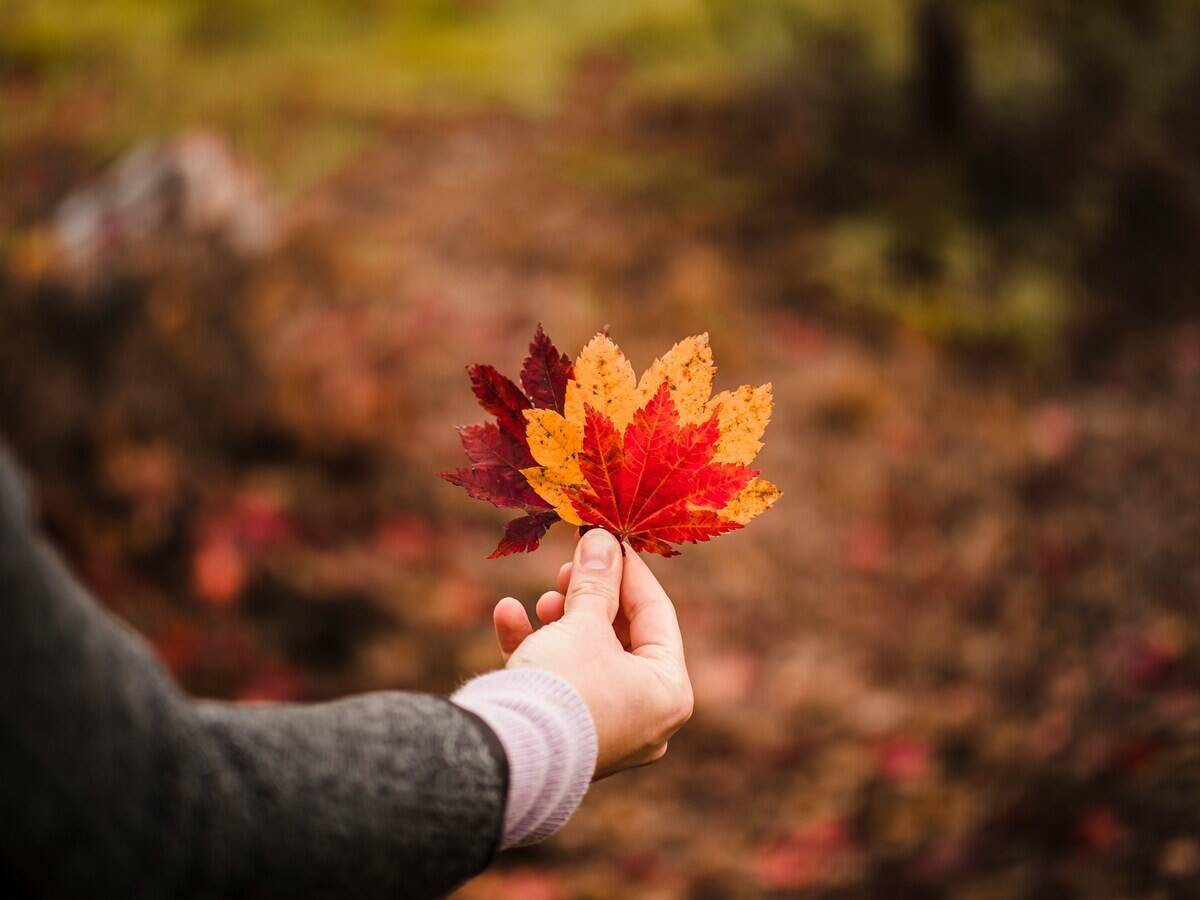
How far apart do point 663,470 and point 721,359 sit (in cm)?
322

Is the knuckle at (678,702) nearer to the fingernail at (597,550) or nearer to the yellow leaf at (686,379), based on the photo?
the fingernail at (597,550)

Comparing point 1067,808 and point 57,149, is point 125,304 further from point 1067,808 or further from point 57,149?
point 1067,808

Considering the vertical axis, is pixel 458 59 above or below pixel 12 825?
above

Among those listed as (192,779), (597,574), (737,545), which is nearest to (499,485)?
(597,574)

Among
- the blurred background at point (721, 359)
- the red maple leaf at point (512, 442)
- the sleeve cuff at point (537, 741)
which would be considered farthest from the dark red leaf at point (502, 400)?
the blurred background at point (721, 359)

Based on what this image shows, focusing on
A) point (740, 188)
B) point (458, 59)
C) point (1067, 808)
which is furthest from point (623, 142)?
point (1067, 808)

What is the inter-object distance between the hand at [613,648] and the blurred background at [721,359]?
1.52 metres

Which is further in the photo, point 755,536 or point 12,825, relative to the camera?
point 755,536

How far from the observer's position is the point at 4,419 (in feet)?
11.0

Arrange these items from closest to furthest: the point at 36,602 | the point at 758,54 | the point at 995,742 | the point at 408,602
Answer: the point at 36,602 → the point at 995,742 → the point at 408,602 → the point at 758,54

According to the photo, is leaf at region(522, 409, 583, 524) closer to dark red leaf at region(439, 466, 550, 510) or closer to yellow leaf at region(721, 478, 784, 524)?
dark red leaf at region(439, 466, 550, 510)

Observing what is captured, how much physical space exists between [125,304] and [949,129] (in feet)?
12.0

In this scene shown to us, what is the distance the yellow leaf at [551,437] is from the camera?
3.16 ft

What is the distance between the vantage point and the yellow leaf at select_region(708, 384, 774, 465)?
0.96m
